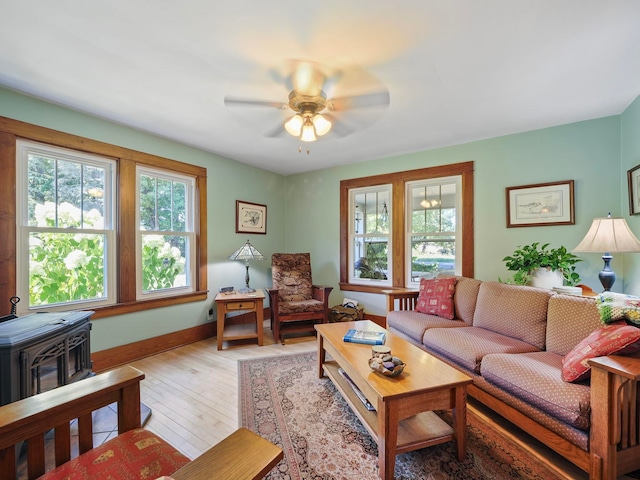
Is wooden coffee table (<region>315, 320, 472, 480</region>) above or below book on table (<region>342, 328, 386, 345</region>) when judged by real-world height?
below

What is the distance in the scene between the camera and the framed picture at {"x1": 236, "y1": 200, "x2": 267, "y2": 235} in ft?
13.5

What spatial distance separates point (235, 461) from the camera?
0.82 m

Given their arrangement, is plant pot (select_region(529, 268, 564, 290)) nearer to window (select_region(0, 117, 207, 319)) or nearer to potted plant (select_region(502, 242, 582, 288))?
potted plant (select_region(502, 242, 582, 288))

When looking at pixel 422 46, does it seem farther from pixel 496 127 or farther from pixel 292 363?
pixel 292 363

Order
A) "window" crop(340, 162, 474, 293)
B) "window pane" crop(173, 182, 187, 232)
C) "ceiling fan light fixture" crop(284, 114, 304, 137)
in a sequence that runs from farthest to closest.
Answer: "window" crop(340, 162, 474, 293) → "window pane" crop(173, 182, 187, 232) → "ceiling fan light fixture" crop(284, 114, 304, 137)

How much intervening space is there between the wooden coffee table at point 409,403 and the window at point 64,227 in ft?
8.48

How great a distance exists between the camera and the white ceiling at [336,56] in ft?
4.85

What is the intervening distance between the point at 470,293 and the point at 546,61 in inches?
77.7

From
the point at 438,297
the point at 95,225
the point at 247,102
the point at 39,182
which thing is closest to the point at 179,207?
the point at 95,225

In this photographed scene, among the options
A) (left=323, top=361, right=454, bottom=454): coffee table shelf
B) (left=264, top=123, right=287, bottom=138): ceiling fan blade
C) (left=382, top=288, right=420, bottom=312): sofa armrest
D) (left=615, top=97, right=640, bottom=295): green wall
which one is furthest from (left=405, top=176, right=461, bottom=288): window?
(left=323, top=361, right=454, bottom=454): coffee table shelf

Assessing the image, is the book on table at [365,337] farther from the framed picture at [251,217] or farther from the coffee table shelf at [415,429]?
the framed picture at [251,217]

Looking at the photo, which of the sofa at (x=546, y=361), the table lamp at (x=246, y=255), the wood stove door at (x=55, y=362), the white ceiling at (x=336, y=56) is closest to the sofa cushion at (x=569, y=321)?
the sofa at (x=546, y=361)

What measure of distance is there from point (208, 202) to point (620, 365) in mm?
3916

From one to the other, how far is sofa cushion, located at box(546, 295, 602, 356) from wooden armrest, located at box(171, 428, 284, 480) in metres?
2.08
